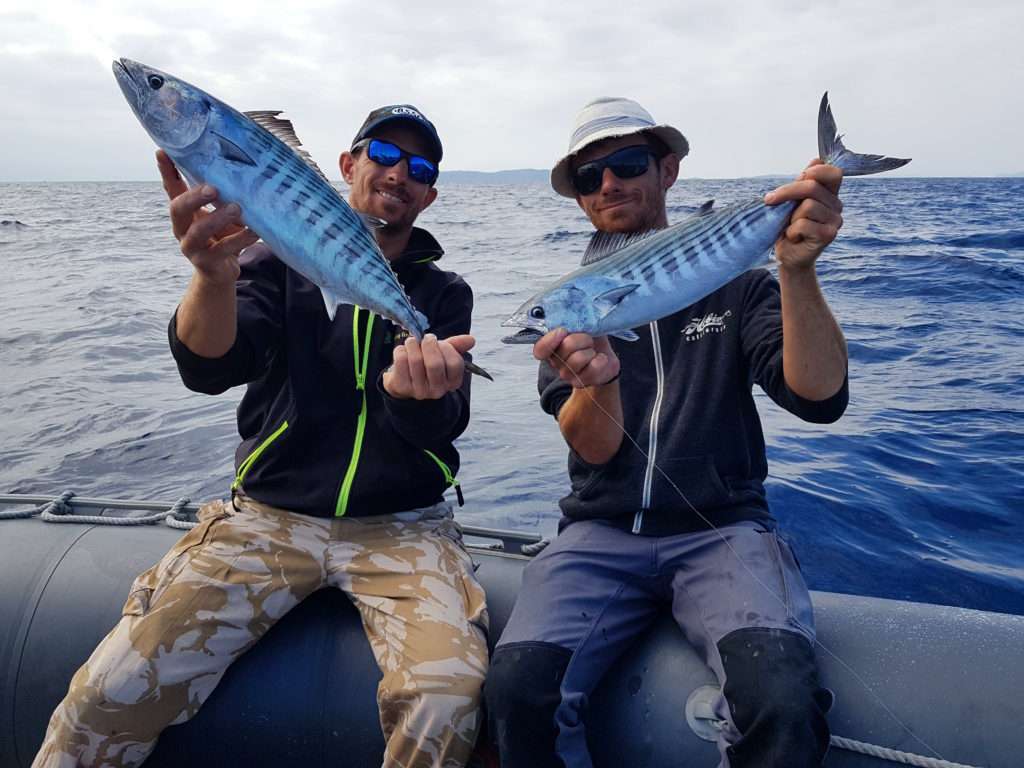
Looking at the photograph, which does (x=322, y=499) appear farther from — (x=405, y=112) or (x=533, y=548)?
(x=405, y=112)

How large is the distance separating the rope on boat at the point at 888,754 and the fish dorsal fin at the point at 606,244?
72.7 inches

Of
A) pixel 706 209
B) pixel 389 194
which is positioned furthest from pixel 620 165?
pixel 389 194

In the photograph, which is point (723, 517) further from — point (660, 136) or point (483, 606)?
point (660, 136)

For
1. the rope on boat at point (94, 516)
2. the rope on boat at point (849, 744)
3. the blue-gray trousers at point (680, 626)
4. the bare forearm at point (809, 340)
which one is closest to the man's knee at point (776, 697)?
the blue-gray trousers at point (680, 626)

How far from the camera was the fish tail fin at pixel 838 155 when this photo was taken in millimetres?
2650

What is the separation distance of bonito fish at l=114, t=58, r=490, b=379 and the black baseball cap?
3.22 feet

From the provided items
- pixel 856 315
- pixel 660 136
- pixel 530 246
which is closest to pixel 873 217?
pixel 530 246

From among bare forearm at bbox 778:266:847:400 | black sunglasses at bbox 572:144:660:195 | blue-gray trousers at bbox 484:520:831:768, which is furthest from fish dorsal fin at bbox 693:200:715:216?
blue-gray trousers at bbox 484:520:831:768

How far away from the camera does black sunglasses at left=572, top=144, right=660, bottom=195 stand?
11.3 feet

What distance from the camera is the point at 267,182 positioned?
245 cm

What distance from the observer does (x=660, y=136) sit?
3621 millimetres

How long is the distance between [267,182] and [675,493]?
1891mm

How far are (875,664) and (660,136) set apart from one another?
2387 mm

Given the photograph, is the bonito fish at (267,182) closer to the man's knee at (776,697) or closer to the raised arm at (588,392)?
the raised arm at (588,392)
